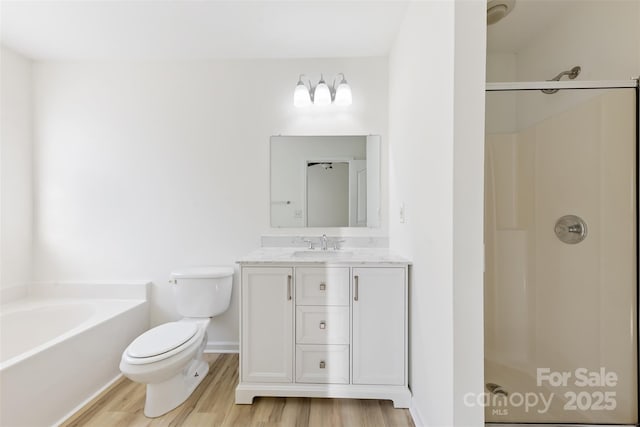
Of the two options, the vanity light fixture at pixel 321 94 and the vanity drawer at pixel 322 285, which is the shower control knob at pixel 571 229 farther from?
the vanity light fixture at pixel 321 94

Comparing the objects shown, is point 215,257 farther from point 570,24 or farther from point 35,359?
point 570,24

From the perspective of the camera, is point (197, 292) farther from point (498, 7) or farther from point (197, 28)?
point (498, 7)

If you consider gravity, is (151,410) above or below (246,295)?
below

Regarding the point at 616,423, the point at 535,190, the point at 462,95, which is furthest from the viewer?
the point at 535,190

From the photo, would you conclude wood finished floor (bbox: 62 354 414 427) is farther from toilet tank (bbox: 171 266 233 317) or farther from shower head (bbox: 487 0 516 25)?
shower head (bbox: 487 0 516 25)

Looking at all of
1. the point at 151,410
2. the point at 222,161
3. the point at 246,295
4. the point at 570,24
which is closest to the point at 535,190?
the point at 570,24

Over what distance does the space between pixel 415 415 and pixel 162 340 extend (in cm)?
146

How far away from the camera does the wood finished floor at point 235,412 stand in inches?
63.1

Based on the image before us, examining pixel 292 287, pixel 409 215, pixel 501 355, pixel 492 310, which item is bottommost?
pixel 501 355

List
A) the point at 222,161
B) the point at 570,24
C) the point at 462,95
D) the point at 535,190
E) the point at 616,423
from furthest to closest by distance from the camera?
the point at 222,161
the point at 570,24
the point at 535,190
the point at 616,423
the point at 462,95

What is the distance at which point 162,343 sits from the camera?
167 centimetres

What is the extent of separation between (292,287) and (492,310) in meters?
1.14

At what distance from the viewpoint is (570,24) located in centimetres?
178

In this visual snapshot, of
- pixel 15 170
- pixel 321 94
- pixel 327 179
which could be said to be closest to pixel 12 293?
pixel 15 170
